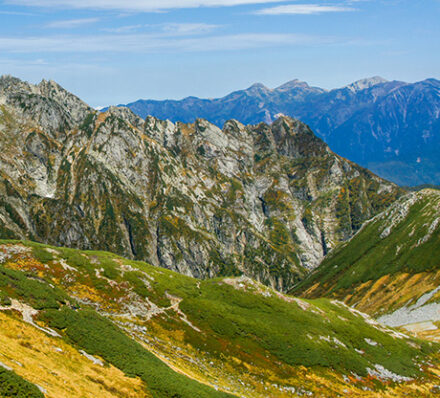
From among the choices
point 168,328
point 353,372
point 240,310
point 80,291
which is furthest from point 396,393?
point 80,291

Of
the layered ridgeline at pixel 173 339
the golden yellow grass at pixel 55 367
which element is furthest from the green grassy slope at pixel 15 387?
the golden yellow grass at pixel 55 367

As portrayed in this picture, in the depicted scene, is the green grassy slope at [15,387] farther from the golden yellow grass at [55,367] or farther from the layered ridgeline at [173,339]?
the golden yellow grass at [55,367]

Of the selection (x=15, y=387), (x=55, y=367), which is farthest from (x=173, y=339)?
(x=15, y=387)

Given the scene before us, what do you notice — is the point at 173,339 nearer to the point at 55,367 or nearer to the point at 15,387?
the point at 55,367

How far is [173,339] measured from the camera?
70750 millimetres

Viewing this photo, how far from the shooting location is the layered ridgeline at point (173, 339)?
1683 inches

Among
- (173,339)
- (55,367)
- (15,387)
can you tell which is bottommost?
(173,339)

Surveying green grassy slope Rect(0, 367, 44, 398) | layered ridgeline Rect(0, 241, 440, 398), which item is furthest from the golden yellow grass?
green grassy slope Rect(0, 367, 44, 398)

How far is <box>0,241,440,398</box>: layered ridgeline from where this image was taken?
42.7m

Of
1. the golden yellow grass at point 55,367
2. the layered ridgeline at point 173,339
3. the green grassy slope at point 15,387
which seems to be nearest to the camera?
the green grassy slope at point 15,387

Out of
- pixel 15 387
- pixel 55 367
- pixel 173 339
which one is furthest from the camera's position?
pixel 173 339

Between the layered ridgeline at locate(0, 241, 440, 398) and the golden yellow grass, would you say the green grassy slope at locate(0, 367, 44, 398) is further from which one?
the golden yellow grass

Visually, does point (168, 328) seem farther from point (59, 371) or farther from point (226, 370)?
point (59, 371)

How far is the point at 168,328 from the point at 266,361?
19.2 metres
